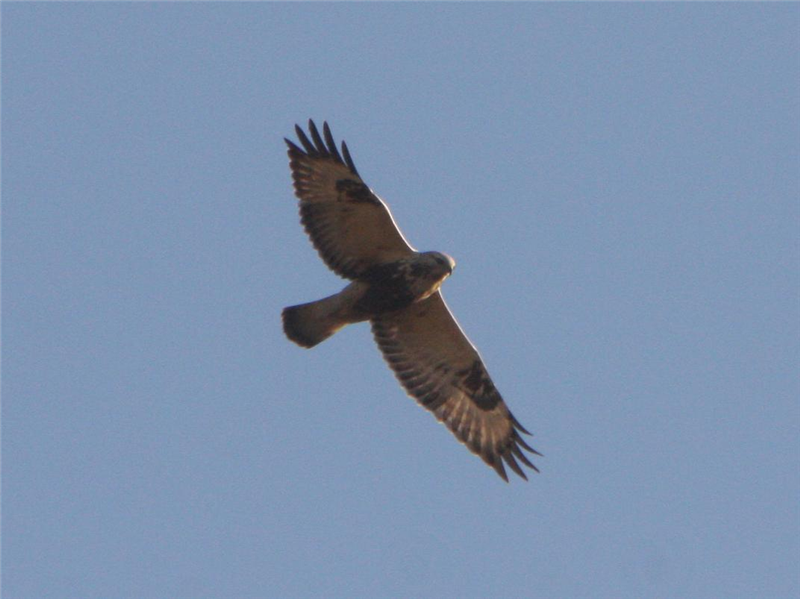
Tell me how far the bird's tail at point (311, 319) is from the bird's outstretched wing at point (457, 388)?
0.68m

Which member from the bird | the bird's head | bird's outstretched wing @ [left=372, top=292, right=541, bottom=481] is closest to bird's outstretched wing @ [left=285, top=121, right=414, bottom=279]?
the bird

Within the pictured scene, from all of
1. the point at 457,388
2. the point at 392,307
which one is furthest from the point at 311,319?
the point at 457,388

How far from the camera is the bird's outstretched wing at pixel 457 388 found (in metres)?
14.0

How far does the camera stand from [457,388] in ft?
46.7

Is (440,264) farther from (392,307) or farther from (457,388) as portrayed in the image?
(457,388)

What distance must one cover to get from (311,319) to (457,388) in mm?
1847

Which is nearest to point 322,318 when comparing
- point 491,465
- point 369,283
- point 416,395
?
point 369,283

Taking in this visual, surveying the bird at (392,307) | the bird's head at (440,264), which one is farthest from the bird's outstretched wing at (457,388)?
the bird's head at (440,264)

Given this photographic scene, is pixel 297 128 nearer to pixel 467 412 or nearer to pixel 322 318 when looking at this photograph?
pixel 322 318

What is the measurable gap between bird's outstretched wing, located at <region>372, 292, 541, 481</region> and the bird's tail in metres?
0.68

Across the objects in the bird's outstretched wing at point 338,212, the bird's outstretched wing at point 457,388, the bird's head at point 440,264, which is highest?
the bird's outstretched wing at point 338,212

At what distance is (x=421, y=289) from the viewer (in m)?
13.2

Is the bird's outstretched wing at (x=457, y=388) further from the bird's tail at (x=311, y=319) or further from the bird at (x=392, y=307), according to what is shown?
the bird's tail at (x=311, y=319)

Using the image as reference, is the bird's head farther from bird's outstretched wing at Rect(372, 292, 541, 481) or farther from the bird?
bird's outstretched wing at Rect(372, 292, 541, 481)
